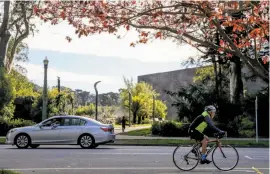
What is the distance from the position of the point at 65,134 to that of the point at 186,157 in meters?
8.68

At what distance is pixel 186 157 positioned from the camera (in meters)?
13.5

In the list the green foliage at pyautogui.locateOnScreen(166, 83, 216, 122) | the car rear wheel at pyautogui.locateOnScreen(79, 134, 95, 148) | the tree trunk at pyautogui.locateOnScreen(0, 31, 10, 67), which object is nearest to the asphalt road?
the car rear wheel at pyautogui.locateOnScreen(79, 134, 95, 148)

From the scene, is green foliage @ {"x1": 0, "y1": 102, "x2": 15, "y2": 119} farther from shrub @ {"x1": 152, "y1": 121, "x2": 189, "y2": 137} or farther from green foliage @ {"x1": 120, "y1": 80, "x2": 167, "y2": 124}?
green foliage @ {"x1": 120, "y1": 80, "x2": 167, "y2": 124}

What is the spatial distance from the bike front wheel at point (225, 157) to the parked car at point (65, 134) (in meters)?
Answer: 8.15

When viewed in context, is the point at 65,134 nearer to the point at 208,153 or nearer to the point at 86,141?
the point at 86,141

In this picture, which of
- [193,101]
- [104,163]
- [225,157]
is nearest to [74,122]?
[104,163]

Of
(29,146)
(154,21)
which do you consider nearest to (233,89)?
(29,146)

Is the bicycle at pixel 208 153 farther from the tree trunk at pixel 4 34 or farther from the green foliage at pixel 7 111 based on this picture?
the tree trunk at pixel 4 34

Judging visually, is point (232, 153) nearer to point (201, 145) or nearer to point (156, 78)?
point (201, 145)

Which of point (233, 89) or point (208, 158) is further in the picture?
point (233, 89)

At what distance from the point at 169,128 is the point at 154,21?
26.0 m

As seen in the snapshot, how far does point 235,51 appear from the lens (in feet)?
23.1

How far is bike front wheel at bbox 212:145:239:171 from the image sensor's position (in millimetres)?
13492

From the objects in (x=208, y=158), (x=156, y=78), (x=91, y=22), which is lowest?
(x=208, y=158)
